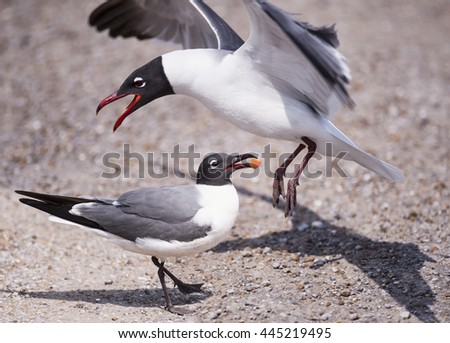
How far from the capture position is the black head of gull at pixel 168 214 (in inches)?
153

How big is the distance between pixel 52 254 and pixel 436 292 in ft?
8.34

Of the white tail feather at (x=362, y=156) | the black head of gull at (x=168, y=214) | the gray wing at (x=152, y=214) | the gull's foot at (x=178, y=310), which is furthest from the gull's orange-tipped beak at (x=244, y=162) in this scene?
the gull's foot at (x=178, y=310)

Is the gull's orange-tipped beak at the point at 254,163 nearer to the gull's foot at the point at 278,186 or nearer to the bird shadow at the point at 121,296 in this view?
the gull's foot at the point at 278,186

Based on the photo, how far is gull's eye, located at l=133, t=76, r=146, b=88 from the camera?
14.5ft

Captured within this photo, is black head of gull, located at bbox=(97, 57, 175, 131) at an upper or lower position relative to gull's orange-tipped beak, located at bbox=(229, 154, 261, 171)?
upper

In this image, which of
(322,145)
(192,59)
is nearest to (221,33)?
(192,59)

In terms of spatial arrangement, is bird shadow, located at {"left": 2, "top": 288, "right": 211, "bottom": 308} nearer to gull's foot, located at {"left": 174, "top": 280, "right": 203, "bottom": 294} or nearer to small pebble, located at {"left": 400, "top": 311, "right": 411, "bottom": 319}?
gull's foot, located at {"left": 174, "top": 280, "right": 203, "bottom": 294}

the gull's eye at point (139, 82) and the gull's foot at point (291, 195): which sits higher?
the gull's eye at point (139, 82)

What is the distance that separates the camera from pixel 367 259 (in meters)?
4.47

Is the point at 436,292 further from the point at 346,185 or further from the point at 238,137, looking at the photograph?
the point at 238,137

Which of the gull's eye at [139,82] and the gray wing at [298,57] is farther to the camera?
the gull's eye at [139,82]
